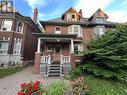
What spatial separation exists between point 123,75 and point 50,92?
639 centimetres

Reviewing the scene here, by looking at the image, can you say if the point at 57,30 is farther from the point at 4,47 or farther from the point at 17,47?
the point at 4,47

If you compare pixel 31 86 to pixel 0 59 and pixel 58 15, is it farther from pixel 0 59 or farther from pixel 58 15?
pixel 58 15

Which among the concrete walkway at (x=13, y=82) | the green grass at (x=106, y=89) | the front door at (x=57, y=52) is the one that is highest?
the front door at (x=57, y=52)

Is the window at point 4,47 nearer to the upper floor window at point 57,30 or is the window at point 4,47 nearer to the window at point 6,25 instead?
the window at point 6,25

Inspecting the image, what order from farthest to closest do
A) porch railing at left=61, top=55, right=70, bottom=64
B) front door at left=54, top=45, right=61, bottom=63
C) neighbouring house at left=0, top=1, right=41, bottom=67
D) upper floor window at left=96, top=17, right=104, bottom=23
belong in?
upper floor window at left=96, top=17, right=104, bottom=23 < front door at left=54, top=45, right=61, bottom=63 < neighbouring house at left=0, top=1, right=41, bottom=67 < porch railing at left=61, top=55, right=70, bottom=64

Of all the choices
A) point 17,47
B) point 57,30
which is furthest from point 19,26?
point 57,30

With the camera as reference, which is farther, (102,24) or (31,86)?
(102,24)

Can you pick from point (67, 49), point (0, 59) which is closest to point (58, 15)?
point (67, 49)

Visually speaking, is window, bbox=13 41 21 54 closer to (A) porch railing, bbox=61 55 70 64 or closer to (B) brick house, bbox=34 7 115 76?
(B) brick house, bbox=34 7 115 76

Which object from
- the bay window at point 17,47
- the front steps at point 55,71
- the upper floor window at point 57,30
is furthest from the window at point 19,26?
the front steps at point 55,71

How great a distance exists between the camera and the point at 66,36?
43.0ft

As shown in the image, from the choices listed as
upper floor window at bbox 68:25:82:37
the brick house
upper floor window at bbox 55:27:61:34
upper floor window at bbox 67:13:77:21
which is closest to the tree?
the brick house

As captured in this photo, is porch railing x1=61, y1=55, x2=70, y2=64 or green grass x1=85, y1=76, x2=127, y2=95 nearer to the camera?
green grass x1=85, y1=76, x2=127, y2=95

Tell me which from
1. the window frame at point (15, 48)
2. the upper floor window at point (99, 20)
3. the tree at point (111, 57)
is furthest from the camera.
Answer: the upper floor window at point (99, 20)
